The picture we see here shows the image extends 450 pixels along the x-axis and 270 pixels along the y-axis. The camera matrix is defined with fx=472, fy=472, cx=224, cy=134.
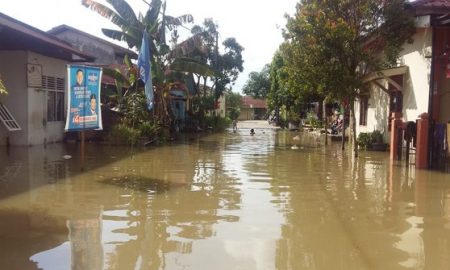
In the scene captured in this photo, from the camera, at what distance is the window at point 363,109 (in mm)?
22922

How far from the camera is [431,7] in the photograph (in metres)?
14.4

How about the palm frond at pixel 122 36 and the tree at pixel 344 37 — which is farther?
the palm frond at pixel 122 36

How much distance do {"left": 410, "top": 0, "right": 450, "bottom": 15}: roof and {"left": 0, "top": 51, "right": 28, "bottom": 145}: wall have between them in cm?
1380

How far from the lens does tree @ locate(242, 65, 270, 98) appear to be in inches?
3184

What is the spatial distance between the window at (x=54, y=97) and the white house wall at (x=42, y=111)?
7.1 inches

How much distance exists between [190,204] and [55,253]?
3.21 metres

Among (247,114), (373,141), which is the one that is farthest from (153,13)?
(247,114)

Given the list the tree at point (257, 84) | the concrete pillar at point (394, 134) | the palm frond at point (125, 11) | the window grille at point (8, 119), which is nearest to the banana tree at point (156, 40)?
the palm frond at point (125, 11)

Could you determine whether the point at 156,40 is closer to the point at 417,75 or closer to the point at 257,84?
the point at 417,75

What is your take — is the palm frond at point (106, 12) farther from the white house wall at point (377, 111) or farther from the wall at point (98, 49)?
the white house wall at point (377, 111)

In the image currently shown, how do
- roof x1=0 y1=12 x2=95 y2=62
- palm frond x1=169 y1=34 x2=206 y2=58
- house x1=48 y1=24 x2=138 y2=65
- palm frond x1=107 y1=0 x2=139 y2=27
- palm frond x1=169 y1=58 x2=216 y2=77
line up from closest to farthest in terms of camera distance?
roof x1=0 y1=12 x2=95 y2=62, palm frond x1=107 y1=0 x2=139 y2=27, palm frond x1=169 y1=58 x2=216 y2=77, palm frond x1=169 y1=34 x2=206 y2=58, house x1=48 y1=24 x2=138 y2=65

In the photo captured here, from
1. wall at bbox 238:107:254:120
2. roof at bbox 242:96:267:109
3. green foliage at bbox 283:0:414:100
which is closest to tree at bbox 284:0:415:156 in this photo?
green foliage at bbox 283:0:414:100

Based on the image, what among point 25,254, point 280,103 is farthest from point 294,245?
point 280,103

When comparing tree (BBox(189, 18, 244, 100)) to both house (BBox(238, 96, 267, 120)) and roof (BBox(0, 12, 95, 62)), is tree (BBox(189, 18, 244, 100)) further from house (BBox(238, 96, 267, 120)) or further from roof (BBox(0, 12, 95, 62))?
house (BBox(238, 96, 267, 120))
